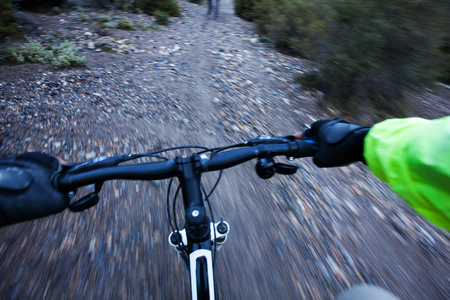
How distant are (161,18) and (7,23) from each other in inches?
237

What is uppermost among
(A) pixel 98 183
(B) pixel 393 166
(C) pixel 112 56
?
(B) pixel 393 166

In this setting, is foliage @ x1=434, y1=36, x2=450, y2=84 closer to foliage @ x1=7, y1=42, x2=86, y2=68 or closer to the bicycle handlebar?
the bicycle handlebar

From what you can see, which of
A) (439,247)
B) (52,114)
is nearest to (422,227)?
(439,247)

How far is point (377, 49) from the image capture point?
3.99 metres

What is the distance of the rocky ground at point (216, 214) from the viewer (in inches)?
81.1

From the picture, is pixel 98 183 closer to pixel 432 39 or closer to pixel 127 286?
pixel 127 286

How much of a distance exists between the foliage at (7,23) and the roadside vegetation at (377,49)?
8.71m

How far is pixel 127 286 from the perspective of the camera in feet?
6.59

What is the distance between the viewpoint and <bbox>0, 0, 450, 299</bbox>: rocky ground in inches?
81.1

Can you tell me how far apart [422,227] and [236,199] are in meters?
2.08

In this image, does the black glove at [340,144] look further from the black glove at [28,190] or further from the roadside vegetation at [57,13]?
the roadside vegetation at [57,13]

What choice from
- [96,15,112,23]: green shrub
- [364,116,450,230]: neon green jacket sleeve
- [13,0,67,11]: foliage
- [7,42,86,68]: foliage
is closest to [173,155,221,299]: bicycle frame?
[364,116,450,230]: neon green jacket sleeve

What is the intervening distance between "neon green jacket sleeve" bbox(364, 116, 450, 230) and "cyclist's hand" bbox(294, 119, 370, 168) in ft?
0.36

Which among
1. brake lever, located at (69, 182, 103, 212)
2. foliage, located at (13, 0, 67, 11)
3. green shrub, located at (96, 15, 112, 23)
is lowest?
green shrub, located at (96, 15, 112, 23)
